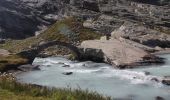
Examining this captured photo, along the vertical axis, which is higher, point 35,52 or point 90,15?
point 90,15

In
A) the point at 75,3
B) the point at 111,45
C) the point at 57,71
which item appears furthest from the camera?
the point at 75,3

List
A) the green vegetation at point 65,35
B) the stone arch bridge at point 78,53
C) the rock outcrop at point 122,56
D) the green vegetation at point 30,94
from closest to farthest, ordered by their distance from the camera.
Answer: the green vegetation at point 30,94 → the rock outcrop at point 122,56 → the stone arch bridge at point 78,53 → the green vegetation at point 65,35

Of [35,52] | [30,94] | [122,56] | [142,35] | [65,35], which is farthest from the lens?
[142,35]

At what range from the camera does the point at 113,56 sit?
100 metres

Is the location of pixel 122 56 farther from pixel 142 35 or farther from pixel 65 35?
pixel 65 35

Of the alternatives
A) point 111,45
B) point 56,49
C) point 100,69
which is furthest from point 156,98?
point 56,49

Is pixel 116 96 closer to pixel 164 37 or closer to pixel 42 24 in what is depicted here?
pixel 164 37

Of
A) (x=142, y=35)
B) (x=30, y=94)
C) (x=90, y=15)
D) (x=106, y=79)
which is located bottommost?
(x=142, y=35)

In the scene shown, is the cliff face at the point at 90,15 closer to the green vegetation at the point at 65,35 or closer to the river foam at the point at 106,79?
the green vegetation at the point at 65,35

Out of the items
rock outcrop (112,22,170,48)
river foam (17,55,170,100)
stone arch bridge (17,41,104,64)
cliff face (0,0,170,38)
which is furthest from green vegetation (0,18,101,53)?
river foam (17,55,170,100)

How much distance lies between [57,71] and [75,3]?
104061 mm

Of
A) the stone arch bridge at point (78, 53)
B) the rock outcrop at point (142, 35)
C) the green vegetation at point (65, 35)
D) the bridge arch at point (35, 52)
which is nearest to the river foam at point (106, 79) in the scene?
the stone arch bridge at point (78, 53)

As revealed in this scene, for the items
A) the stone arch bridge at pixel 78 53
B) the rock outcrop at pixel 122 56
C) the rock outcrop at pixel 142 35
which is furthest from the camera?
the rock outcrop at pixel 142 35

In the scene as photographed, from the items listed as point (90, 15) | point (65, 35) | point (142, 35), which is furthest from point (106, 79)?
point (90, 15)
